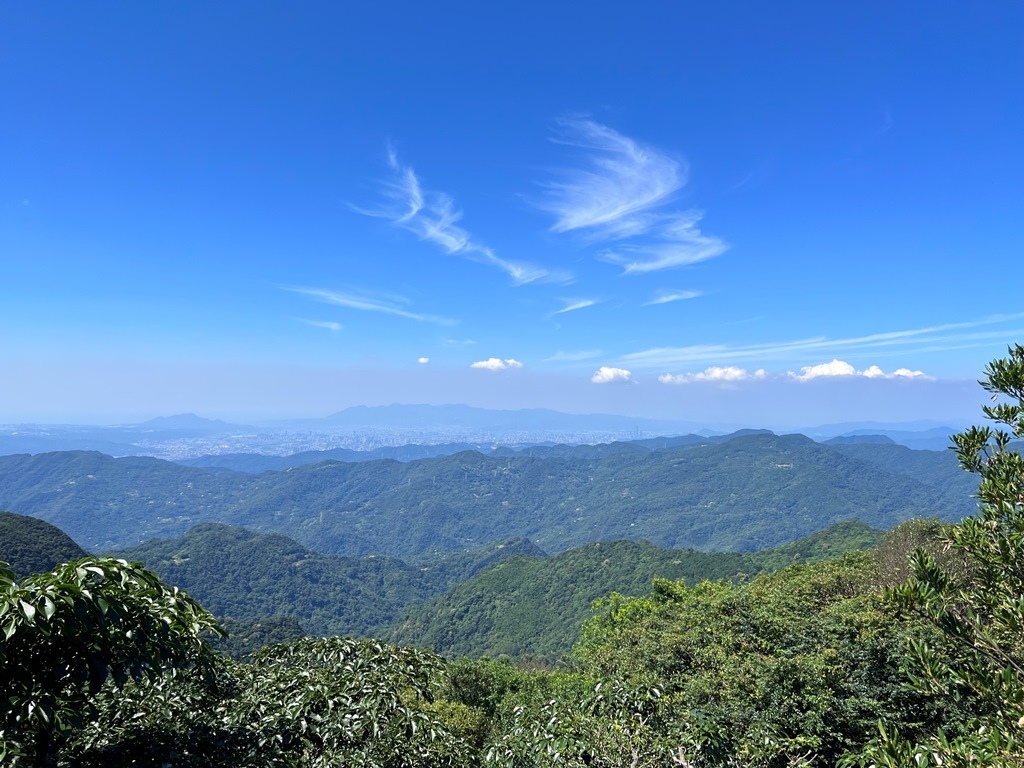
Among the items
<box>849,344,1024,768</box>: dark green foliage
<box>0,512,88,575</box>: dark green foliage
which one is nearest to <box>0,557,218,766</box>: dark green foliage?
<box>849,344,1024,768</box>: dark green foliage

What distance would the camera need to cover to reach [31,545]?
229 ft

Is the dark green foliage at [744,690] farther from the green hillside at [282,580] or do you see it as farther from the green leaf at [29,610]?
the green hillside at [282,580]

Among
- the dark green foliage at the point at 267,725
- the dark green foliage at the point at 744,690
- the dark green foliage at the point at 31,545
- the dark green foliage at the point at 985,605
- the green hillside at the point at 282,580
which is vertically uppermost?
the dark green foliage at the point at 985,605

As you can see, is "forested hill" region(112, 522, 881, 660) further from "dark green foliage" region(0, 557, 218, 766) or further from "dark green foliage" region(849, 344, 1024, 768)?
"dark green foliage" region(0, 557, 218, 766)

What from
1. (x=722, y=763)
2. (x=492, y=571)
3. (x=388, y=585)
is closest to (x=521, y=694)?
(x=722, y=763)

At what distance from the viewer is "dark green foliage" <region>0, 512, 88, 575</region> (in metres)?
63.9

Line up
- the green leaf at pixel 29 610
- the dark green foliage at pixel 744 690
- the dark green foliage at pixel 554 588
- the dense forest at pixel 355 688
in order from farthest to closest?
the dark green foliage at pixel 554 588 < the dark green foliage at pixel 744 690 < the dense forest at pixel 355 688 < the green leaf at pixel 29 610

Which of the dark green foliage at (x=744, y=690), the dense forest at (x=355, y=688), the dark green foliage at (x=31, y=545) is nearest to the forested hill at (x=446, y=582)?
the dark green foliage at (x=31, y=545)

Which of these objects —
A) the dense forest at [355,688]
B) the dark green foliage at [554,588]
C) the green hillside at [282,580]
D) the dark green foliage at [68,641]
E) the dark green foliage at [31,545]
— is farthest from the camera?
the green hillside at [282,580]

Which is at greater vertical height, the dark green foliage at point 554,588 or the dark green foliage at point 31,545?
the dark green foliage at point 31,545

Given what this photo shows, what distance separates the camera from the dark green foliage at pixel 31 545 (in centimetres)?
6394

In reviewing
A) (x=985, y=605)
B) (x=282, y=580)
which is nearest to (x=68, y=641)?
(x=985, y=605)

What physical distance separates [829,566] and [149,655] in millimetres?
30806

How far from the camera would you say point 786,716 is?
1109 centimetres
